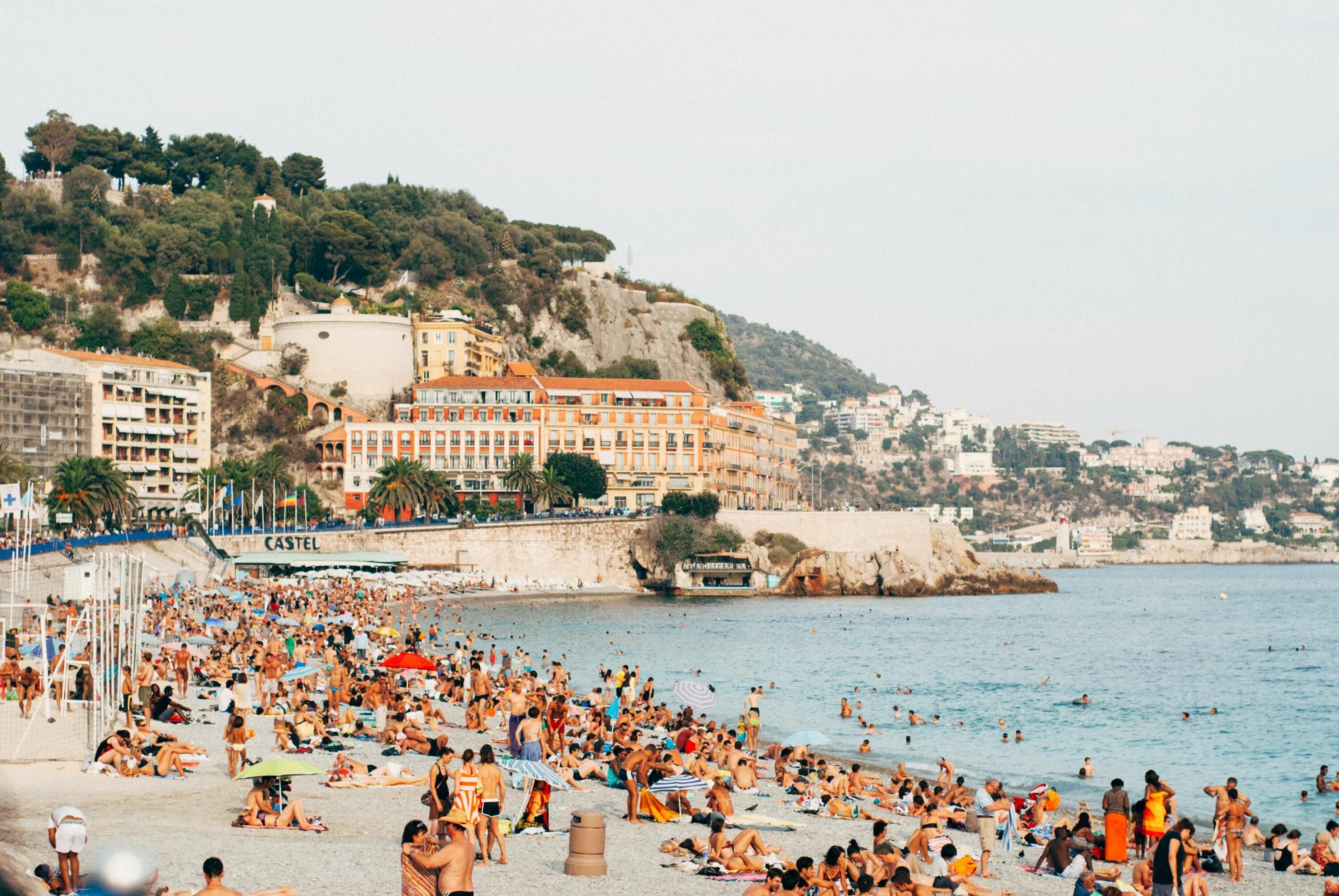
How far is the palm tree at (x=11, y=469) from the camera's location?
7169 centimetres

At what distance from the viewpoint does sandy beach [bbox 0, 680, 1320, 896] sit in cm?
1427

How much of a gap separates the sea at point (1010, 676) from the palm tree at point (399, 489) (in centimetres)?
1621

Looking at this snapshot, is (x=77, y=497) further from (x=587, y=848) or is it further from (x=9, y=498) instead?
(x=587, y=848)

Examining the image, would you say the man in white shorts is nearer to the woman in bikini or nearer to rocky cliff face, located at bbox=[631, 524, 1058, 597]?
the woman in bikini

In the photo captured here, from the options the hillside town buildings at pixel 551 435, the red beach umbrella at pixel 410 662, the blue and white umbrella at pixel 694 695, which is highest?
the hillside town buildings at pixel 551 435

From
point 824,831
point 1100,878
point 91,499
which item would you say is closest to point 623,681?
point 824,831

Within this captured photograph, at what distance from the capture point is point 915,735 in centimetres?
3441

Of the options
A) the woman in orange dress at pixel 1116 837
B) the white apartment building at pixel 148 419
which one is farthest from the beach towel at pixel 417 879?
the white apartment building at pixel 148 419

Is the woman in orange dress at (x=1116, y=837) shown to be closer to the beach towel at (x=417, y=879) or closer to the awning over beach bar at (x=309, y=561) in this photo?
the beach towel at (x=417, y=879)

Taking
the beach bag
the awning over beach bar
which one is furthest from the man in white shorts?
Answer: the awning over beach bar

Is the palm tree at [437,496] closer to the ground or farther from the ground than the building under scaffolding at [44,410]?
closer to the ground

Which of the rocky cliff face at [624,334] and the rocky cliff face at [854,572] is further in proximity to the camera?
the rocky cliff face at [624,334]

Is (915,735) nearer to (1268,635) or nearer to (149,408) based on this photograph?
(1268,635)

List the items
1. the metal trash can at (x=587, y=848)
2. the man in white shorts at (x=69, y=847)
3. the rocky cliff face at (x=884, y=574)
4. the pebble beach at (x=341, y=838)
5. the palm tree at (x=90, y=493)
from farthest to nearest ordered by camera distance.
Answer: the rocky cliff face at (x=884, y=574) < the palm tree at (x=90, y=493) < the metal trash can at (x=587, y=848) < the pebble beach at (x=341, y=838) < the man in white shorts at (x=69, y=847)
